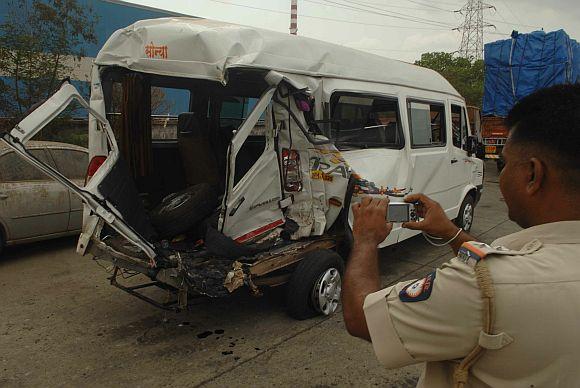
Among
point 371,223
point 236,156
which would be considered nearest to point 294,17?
point 236,156

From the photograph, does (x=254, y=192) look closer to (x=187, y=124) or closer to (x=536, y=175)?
(x=187, y=124)

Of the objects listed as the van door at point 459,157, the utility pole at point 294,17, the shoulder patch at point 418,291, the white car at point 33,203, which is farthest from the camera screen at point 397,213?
the utility pole at point 294,17

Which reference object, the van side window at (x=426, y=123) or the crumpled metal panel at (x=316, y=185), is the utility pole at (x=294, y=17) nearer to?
the van side window at (x=426, y=123)

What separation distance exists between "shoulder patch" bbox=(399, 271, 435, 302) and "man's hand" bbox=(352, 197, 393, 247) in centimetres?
32

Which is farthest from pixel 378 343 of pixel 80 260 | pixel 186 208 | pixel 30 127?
pixel 80 260

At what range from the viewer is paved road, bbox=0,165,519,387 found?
3.06 metres

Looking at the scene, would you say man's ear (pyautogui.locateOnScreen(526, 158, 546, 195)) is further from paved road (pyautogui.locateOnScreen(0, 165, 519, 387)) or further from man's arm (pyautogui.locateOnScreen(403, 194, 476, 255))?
paved road (pyautogui.locateOnScreen(0, 165, 519, 387))

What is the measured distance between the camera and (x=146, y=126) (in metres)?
4.36

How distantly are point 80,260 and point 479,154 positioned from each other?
5949 mm

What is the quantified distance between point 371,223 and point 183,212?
2.79 metres

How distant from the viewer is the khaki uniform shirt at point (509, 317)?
0.92 m

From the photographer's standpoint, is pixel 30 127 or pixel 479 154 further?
→ pixel 479 154

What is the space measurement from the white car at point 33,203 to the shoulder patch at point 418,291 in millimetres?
5443

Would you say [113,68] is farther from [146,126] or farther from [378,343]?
[378,343]
